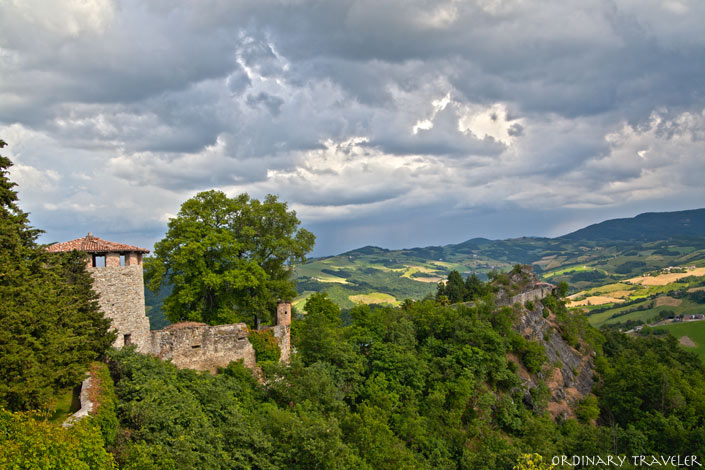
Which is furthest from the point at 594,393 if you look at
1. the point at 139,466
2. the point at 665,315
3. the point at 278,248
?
the point at 665,315

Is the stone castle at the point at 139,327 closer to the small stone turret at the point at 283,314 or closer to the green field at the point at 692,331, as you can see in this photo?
the small stone turret at the point at 283,314

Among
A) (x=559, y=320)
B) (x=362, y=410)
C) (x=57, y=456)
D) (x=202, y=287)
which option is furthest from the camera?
(x=559, y=320)

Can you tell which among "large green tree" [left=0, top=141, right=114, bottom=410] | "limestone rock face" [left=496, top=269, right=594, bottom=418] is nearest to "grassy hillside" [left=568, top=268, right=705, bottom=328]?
"limestone rock face" [left=496, top=269, right=594, bottom=418]

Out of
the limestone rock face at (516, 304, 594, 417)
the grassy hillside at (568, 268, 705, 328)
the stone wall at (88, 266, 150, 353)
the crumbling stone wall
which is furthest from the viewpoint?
the grassy hillside at (568, 268, 705, 328)

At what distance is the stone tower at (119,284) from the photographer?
20.7 metres

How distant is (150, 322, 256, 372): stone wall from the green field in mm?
91797

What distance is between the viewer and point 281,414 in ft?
65.7

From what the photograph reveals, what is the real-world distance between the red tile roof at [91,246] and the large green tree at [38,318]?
95 cm

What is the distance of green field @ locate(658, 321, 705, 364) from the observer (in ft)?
280

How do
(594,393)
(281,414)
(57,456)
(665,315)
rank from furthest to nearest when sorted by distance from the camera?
(665,315) < (594,393) < (281,414) < (57,456)

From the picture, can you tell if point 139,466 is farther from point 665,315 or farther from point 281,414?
point 665,315

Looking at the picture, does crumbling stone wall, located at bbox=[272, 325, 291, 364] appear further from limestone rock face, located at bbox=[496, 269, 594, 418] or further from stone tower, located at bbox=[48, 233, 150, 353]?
limestone rock face, located at bbox=[496, 269, 594, 418]

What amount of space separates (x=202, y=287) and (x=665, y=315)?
137375 mm

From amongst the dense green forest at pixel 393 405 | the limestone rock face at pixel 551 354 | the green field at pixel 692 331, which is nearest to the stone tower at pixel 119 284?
the dense green forest at pixel 393 405
